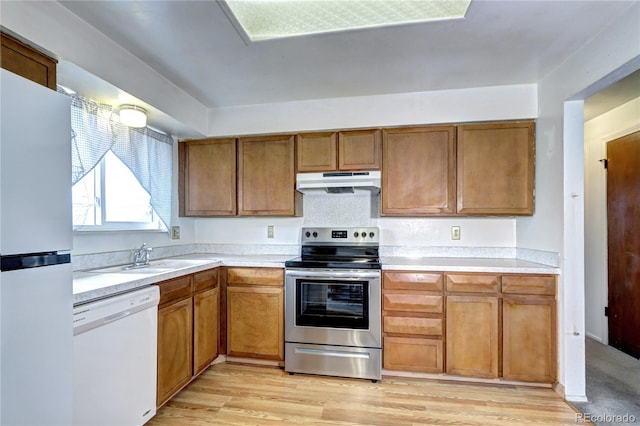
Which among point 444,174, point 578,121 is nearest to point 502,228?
point 444,174

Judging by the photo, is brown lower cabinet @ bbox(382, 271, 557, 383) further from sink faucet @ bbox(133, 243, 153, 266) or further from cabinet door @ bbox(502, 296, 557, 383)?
sink faucet @ bbox(133, 243, 153, 266)

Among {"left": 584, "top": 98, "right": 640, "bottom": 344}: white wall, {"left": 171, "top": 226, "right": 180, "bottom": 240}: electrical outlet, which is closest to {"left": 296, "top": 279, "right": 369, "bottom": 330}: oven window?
{"left": 171, "top": 226, "right": 180, "bottom": 240}: electrical outlet

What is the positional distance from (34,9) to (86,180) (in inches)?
41.9

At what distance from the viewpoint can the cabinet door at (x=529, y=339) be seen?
2307mm

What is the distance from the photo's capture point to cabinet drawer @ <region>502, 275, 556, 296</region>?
231 centimetres

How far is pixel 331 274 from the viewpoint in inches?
100

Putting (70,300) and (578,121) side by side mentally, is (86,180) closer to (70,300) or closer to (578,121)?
(70,300)

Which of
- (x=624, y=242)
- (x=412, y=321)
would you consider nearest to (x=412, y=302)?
(x=412, y=321)

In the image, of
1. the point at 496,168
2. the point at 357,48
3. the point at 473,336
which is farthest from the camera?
the point at 496,168

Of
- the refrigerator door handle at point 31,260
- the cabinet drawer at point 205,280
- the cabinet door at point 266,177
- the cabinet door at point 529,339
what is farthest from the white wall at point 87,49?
the cabinet door at point 529,339

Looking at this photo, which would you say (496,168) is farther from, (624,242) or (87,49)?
(87,49)

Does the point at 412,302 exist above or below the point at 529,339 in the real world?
above

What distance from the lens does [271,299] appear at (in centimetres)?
268

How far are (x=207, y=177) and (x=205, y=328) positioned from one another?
140 centimetres
